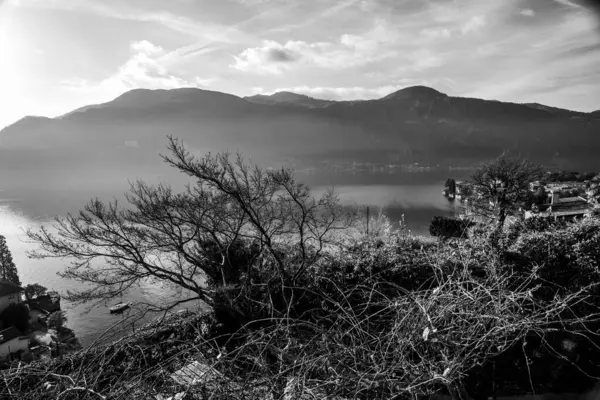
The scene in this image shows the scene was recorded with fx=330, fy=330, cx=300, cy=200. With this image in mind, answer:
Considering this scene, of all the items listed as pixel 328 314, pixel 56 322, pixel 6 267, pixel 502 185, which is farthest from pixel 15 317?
pixel 502 185

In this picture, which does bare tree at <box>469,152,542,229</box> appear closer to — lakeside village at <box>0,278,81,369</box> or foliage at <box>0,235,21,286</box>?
lakeside village at <box>0,278,81,369</box>

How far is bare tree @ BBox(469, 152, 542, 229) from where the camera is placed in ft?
42.7

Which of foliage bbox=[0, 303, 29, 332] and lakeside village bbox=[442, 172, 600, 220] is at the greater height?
lakeside village bbox=[442, 172, 600, 220]

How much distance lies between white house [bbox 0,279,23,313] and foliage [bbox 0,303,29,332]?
1.50 feet

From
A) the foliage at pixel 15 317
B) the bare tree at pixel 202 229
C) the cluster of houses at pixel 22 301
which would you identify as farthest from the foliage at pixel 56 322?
the bare tree at pixel 202 229

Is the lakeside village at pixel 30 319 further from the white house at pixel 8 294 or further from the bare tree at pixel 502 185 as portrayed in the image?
the bare tree at pixel 502 185

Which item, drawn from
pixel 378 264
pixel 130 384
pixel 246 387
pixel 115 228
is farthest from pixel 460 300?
pixel 115 228

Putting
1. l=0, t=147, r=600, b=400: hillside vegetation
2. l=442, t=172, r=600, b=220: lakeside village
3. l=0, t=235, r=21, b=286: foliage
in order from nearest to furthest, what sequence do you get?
l=0, t=147, r=600, b=400: hillside vegetation, l=442, t=172, r=600, b=220: lakeside village, l=0, t=235, r=21, b=286: foliage

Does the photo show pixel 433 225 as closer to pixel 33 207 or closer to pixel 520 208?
pixel 520 208

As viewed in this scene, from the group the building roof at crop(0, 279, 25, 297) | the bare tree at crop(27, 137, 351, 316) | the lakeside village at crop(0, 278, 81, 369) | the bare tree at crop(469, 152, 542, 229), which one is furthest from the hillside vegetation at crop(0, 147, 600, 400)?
the building roof at crop(0, 279, 25, 297)

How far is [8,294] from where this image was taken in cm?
1684

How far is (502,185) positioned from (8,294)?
2389 centimetres

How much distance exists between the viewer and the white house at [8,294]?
658 inches

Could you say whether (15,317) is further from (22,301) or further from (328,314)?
(328,314)
